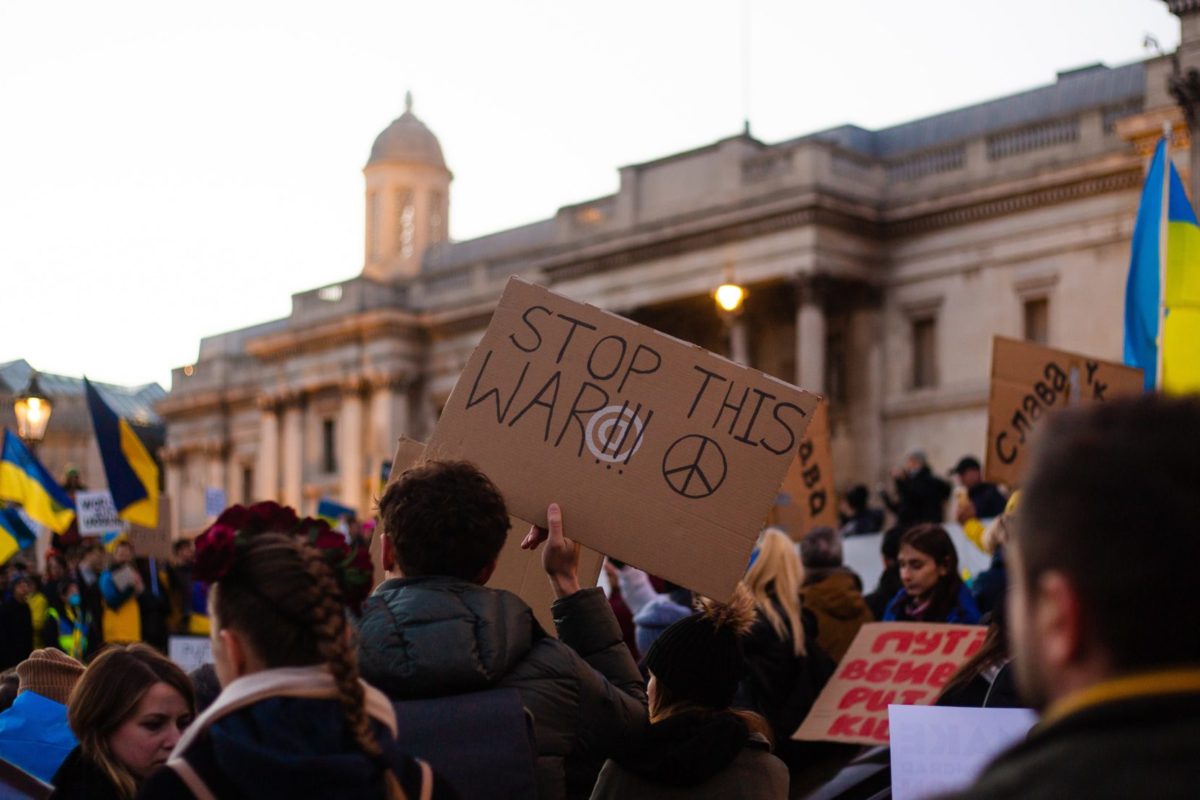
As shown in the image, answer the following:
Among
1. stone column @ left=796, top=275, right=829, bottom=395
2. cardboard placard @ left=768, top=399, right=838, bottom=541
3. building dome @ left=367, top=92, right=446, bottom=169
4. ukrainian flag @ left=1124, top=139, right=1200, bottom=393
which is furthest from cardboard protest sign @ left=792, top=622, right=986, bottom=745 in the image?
building dome @ left=367, top=92, right=446, bottom=169

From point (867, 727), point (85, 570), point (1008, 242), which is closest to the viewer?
point (867, 727)

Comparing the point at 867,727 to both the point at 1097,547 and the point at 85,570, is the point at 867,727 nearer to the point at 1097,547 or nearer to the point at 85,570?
the point at 1097,547

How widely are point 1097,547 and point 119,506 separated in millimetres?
15847

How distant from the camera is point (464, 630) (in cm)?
334

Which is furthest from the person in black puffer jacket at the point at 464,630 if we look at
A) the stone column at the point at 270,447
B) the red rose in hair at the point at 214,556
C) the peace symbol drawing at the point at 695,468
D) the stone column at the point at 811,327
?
the stone column at the point at 270,447

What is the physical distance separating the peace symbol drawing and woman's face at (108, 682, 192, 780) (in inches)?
55.5

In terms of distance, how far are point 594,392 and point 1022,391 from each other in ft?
24.0

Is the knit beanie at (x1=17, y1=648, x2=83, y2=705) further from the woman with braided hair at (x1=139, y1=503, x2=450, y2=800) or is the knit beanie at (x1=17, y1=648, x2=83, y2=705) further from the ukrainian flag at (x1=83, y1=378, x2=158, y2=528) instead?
the ukrainian flag at (x1=83, y1=378, x2=158, y2=528)

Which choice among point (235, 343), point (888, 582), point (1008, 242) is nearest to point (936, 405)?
point (1008, 242)

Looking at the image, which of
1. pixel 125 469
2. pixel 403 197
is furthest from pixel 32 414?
pixel 403 197

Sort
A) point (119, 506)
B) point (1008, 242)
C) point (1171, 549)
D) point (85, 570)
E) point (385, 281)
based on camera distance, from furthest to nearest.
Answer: point (385, 281), point (1008, 242), point (119, 506), point (85, 570), point (1171, 549)

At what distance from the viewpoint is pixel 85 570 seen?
47.9 ft

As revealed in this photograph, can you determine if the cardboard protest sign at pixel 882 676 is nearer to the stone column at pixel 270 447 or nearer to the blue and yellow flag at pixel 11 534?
the blue and yellow flag at pixel 11 534

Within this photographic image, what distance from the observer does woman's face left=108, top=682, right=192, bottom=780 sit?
12.5ft
